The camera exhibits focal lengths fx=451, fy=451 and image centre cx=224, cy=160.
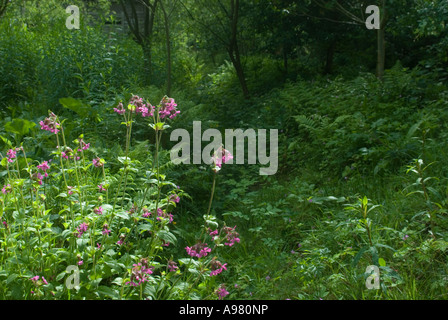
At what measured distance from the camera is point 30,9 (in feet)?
51.8

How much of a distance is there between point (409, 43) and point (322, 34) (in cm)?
169

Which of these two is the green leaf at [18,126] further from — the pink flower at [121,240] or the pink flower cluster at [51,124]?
the pink flower at [121,240]

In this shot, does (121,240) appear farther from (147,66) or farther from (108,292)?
(147,66)

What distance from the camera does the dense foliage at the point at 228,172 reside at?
8.85 feet

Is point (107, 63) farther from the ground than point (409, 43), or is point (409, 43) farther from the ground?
point (409, 43)

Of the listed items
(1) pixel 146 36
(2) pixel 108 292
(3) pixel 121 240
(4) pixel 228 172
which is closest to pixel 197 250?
(2) pixel 108 292

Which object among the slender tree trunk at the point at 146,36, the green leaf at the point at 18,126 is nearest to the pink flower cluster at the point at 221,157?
the green leaf at the point at 18,126

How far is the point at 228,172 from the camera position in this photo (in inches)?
225

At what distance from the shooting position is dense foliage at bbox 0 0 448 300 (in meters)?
2.70

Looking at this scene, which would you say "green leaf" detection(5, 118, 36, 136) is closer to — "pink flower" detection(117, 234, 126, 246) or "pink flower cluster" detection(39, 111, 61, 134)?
"pink flower cluster" detection(39, 111, 61, 134)

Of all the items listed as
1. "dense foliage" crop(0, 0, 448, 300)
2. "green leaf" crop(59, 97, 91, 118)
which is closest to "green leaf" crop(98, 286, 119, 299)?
"dense foliage" crop(0, 0, 448, 300)

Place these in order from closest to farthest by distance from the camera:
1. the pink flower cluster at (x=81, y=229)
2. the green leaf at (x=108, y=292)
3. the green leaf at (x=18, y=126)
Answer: the green leaf at (x=108, y=292) → the pink flower cluster at (x=81, y=229) → the green leaf at (x=18, y=126)
